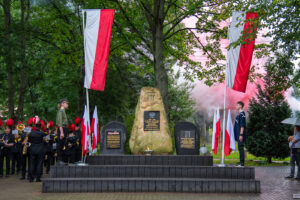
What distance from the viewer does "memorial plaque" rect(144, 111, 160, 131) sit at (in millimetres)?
14047

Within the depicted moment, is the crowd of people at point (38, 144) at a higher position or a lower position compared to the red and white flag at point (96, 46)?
lower

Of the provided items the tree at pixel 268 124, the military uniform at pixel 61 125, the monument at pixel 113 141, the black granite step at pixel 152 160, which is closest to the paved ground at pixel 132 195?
the military uniform at pixel 61 125

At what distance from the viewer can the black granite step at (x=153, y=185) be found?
10133 millimetres

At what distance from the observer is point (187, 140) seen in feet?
47.2

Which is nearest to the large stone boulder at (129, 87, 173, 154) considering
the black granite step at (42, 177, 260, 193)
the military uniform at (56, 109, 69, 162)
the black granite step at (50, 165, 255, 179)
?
the black granite step at (50, 165, 255, 179)

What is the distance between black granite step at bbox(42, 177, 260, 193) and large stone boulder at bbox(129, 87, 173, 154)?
141 inches

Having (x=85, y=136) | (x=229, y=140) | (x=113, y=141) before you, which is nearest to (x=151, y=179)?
(x=85, y=136)

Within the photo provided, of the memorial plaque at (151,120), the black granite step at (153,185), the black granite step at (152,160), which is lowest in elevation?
the black granite step at (153,185)

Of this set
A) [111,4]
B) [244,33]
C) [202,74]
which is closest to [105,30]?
[244,33]

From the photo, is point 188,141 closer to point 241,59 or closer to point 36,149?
point 241,59

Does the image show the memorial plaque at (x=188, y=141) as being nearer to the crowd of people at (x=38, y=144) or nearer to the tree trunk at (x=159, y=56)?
the crowd of people at (x=38, y=144)

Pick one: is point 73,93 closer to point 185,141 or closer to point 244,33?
point 185,141

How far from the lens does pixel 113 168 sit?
11.2 meters

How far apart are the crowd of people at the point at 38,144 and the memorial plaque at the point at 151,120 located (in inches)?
103
